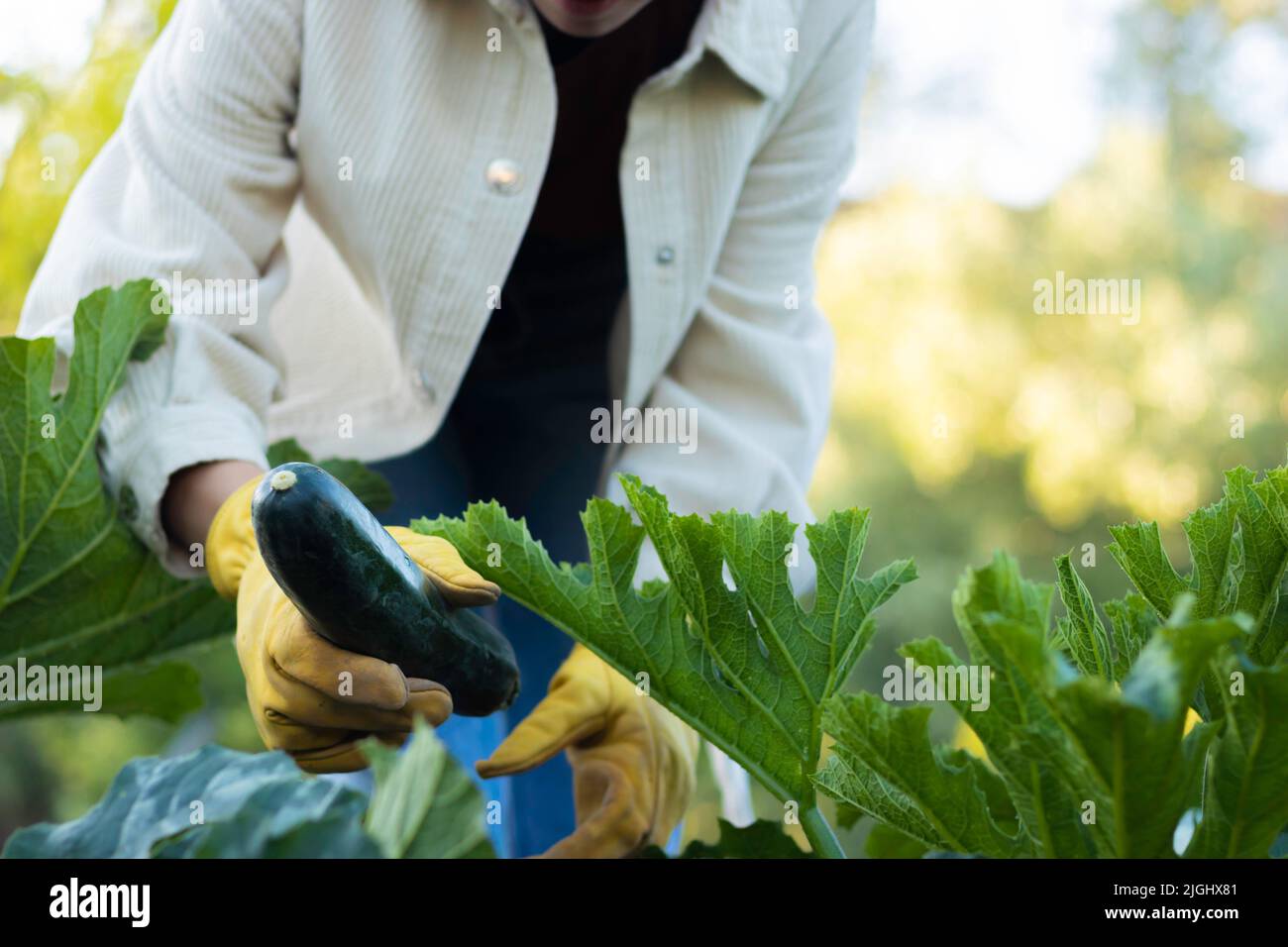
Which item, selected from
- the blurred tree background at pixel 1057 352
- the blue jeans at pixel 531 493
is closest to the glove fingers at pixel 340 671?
the blue jeans at pixel 531 493

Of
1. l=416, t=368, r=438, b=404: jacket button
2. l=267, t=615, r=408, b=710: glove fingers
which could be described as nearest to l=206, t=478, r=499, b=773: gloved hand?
l=267, t=615, r=408, b=710: glove fingers

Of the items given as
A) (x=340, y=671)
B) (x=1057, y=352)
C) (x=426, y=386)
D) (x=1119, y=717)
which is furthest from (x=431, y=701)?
(x=1057, y=352)

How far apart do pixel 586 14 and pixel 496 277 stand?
1.17 ft

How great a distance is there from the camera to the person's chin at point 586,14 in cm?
144

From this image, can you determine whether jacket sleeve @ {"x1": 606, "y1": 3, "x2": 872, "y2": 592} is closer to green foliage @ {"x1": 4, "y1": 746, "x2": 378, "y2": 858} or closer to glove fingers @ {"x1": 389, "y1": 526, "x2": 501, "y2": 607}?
glove fingers @ {"x1": 389, "y1": 526, "x2": 501, "y2": 607}

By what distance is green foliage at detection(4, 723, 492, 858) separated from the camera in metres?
0.62

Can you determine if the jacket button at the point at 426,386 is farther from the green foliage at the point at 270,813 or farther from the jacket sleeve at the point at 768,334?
the green foliage at the point at 270,813

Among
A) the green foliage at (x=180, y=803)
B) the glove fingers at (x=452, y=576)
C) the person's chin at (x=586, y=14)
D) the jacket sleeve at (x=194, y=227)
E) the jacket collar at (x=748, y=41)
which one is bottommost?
the green foliage at (x=180, y=803)

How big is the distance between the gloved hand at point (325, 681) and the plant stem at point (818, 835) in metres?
0.29

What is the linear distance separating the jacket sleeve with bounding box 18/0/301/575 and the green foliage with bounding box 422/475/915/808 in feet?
1.57

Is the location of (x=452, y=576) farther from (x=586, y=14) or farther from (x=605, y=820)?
(x=586, y=14)

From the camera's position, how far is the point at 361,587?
938mm

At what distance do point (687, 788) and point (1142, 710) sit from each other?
0.92 metres

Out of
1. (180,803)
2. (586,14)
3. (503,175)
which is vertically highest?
(586,14)
